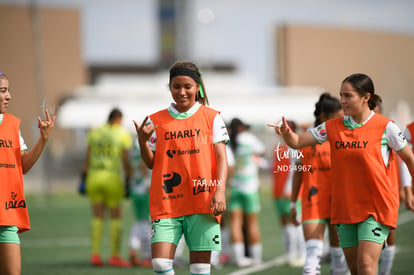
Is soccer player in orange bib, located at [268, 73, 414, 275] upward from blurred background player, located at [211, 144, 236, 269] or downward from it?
upward

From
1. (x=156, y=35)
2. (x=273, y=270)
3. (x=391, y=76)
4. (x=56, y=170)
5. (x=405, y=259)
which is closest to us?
(x=391, y=76)

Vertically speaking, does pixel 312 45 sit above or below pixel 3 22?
above

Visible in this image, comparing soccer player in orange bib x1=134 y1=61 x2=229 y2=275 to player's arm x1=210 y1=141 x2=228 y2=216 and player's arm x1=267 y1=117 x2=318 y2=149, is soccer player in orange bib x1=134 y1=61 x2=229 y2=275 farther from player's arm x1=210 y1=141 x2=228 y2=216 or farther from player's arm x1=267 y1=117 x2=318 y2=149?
player's arm x1=267 y1=117 x2=318 y2=149

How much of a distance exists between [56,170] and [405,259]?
36.6m

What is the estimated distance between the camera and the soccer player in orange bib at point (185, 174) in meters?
6.61

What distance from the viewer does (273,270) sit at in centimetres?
1157

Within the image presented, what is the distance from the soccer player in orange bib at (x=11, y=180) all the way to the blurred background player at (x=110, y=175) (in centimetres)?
551

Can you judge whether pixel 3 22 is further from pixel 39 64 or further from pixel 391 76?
pixel 391 76

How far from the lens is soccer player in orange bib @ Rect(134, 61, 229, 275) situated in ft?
21.7

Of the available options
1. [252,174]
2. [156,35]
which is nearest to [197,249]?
[252,174]

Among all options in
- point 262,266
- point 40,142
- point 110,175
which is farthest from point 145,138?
point 110,175

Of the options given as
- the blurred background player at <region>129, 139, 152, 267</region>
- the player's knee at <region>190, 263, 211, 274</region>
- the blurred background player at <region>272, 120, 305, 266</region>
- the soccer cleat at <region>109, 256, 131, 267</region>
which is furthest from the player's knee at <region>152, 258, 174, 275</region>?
the soccer cleat at <region>109, 256, 131, 267</region>

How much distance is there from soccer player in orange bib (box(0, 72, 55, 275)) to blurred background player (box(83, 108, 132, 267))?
5.51 meters

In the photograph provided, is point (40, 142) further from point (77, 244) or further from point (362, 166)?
point (77, 244)
